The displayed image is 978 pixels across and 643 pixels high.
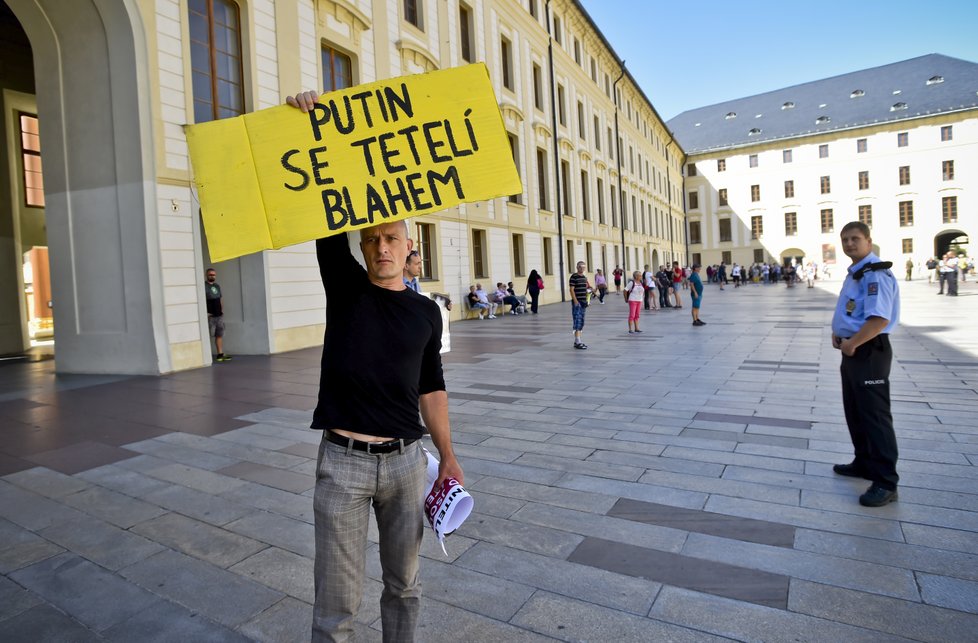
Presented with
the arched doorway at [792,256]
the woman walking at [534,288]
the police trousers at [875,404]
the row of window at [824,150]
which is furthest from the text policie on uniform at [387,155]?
the row of window at [824,150]

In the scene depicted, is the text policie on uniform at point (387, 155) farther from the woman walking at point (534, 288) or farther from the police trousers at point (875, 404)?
the woman walking at point (534, 288)

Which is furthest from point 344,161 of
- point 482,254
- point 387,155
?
point 482,254

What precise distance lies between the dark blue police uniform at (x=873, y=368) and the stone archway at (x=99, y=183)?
10.3 m

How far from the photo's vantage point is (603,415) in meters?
6.48

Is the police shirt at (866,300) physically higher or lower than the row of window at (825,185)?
lower

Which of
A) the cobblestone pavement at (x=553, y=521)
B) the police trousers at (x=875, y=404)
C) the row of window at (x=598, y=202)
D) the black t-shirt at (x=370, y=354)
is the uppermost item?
the row of window at (x=598, y=202)

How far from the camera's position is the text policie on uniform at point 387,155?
2.38 meters

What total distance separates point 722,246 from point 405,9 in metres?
56.2

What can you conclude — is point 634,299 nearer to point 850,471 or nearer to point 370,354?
point 850,471

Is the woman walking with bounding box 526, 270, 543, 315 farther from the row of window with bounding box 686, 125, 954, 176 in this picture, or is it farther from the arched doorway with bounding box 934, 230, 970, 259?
the row of window with bounding box 686, 125, 954, 176

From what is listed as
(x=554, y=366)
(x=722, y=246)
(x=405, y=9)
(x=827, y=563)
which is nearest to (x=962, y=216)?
(x=722, y=246)

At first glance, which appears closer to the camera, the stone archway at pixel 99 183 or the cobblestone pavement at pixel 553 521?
the cobblestone pavement at pixel 553 521

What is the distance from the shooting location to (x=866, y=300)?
399cm

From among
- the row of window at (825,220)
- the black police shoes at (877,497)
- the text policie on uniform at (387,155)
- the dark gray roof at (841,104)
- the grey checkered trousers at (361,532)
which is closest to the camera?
the grey checkered trousers at (361,532)
